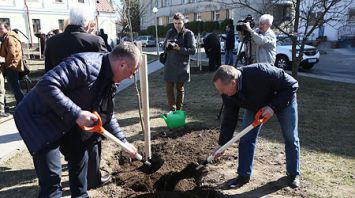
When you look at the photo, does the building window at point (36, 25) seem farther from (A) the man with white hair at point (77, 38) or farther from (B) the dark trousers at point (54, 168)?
(B) the dark trousers at point (54, 168)

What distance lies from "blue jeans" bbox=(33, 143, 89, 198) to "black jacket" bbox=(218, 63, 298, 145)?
4.70 feet

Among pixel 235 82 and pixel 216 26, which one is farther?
pixel 216 26

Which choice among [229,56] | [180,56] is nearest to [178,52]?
[180,56]

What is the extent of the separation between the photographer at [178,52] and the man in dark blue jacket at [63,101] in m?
3.39

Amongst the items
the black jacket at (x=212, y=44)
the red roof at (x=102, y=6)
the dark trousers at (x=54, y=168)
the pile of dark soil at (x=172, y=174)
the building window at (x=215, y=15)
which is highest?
the red roof at (x=102, y=6)

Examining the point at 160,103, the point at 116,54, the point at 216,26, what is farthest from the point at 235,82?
the point at 216,26

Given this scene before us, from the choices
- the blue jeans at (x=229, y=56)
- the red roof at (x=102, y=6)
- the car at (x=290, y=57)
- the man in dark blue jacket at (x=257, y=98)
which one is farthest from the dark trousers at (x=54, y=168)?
the red roof at (x=102, y=6)

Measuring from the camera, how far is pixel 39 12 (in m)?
32.0

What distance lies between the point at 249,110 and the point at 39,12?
106 feet

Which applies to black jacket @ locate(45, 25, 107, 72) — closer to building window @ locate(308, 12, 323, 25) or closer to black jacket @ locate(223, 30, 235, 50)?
building window @ locate(308, 12, 323, 25)

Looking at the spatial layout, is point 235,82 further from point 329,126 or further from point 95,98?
point 329,126

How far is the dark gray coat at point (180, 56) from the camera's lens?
598cm

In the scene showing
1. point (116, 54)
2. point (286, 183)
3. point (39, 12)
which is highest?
point (39, 12)

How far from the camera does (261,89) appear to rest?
3242mm
